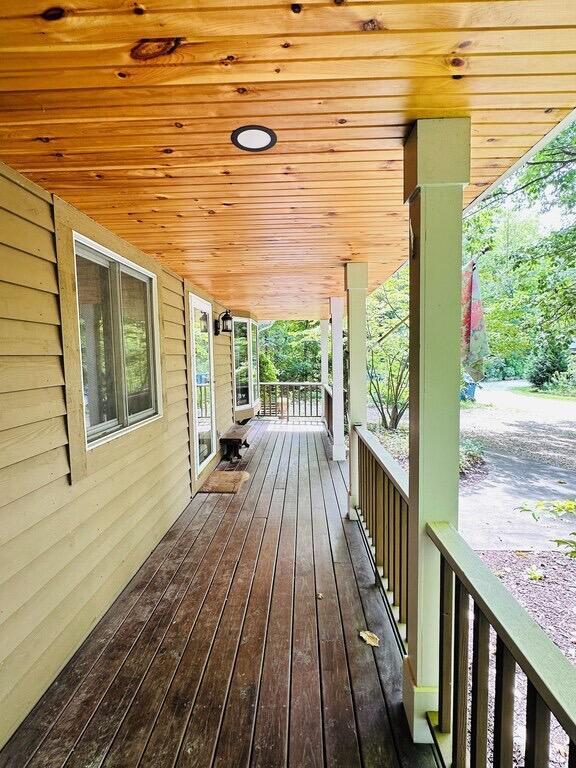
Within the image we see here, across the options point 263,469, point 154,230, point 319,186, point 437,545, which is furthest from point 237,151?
point 263,469

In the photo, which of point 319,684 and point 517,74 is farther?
point 319,684

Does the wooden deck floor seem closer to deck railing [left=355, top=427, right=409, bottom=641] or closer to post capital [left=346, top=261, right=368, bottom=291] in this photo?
deck railing [left=355, top=427, right=409, bottom=641]

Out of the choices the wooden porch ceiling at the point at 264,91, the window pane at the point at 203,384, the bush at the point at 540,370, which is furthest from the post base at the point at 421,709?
the bush at the point at 540,370

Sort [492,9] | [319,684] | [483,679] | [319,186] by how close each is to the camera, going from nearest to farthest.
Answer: [492,9] → [483,679] → [319,684] → [319,186]

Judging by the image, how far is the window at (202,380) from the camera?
4680 mm

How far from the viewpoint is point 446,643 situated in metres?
1.48

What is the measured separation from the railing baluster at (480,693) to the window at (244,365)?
6.42m

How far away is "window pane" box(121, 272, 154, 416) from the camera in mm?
2934

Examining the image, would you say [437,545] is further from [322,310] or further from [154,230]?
[322,310]

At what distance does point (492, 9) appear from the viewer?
1027 millimetres

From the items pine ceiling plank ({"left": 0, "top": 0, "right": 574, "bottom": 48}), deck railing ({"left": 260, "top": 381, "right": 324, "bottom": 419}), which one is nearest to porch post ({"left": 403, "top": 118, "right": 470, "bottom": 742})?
pine ceiling plank ({"left": 0, "top": 0, "right": 574, "bottom": 48})

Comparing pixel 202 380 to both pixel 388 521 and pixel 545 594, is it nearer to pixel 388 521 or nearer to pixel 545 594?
pixel 388 521

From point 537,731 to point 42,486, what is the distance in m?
2.02

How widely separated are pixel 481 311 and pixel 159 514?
2.91m
